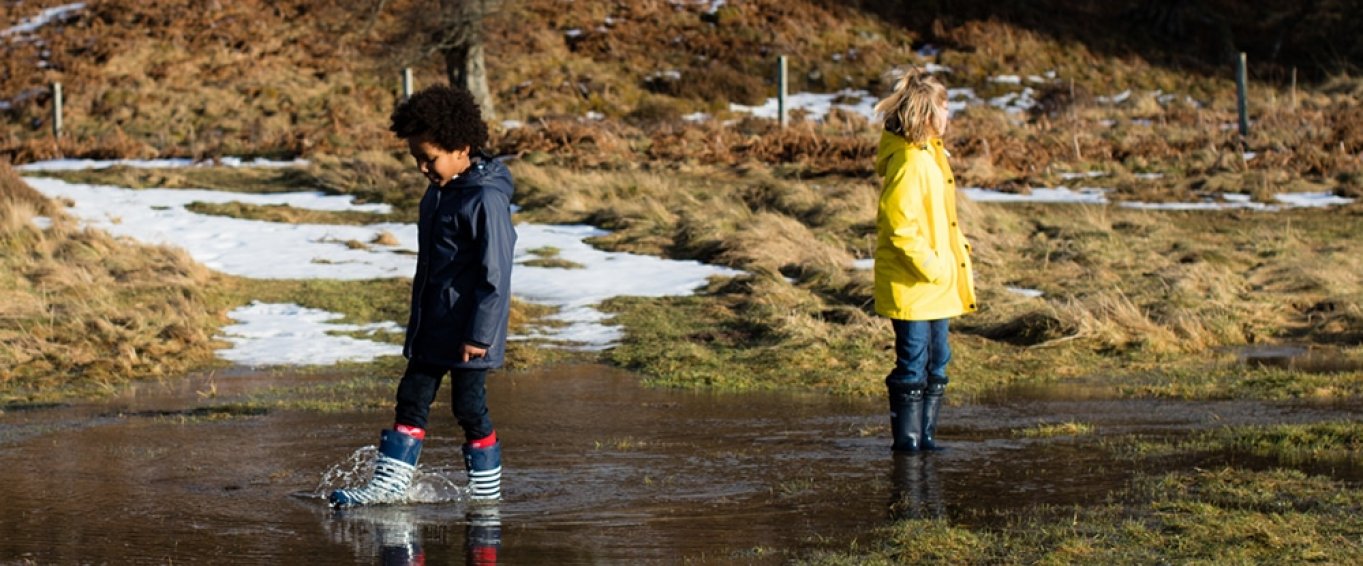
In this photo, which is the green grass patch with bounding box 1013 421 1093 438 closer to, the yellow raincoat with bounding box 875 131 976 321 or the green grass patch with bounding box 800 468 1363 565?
the yellow raincoat with bounding box 875 131 976 321

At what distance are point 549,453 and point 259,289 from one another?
6768mm

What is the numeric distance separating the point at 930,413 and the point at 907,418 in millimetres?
177

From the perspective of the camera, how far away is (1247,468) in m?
6.88

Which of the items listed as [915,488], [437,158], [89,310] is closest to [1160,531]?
[915,488]

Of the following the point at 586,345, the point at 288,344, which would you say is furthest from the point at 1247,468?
the point at 288,344

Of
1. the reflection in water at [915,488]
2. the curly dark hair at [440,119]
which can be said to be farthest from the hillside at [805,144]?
the curly dark hair at [440,119]

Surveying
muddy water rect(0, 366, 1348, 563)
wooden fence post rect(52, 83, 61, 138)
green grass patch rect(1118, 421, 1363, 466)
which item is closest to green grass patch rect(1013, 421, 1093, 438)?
muddy water rect(0, 366, 1348, 563)

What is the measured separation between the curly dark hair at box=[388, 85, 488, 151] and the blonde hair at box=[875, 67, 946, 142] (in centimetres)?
189

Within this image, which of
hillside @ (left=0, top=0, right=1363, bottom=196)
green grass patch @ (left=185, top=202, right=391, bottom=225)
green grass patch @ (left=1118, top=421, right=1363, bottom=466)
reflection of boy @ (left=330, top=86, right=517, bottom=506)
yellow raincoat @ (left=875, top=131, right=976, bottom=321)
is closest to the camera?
reflection of boy @ (left=330, top=86, right=517, bottom=506)

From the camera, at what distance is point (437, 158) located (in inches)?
262

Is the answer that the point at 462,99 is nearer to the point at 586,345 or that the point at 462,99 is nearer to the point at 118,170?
the point at 586,345

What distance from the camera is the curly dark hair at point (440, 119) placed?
661cm

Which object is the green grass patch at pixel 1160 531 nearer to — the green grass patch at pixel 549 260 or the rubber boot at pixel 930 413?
the rubber boot at pixel 930 413

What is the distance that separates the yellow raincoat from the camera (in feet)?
24.5
